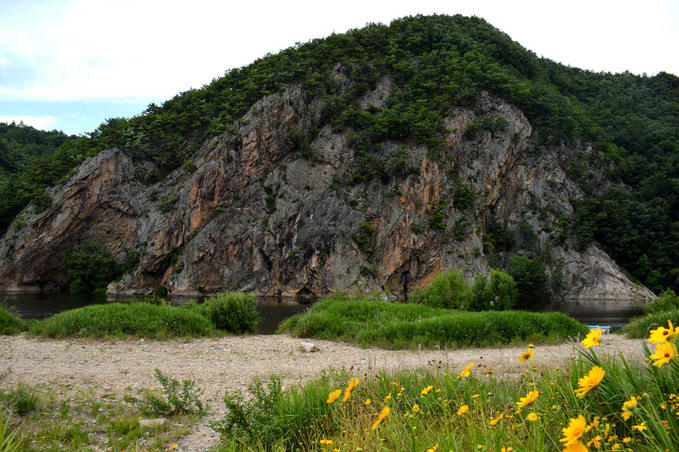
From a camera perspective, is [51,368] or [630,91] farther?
[630,91]

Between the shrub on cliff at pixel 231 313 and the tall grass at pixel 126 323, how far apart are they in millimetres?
1117

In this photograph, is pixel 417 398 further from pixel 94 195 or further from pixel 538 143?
pixel 538 143

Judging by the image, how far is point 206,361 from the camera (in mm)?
13039

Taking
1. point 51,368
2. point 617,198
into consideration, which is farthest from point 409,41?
point 51,368

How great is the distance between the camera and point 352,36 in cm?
8456

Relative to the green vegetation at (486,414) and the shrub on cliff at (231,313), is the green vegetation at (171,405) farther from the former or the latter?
A: the shrub on cliff at (231,313)

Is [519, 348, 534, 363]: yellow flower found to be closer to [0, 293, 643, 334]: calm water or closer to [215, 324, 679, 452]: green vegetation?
[215, 324, 679, 452]: green vegetation

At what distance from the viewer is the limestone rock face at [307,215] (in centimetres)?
6009

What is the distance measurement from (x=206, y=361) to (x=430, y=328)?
813cm

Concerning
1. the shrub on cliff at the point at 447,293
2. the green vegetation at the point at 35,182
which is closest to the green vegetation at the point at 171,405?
the shrub on cliff at the point at 447,293

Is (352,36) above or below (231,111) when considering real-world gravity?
above

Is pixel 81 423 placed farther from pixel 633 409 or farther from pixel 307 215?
pixel 307 215

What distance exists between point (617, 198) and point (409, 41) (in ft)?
159

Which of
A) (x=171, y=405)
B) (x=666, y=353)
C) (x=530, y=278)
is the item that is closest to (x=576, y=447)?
(x=666, y=353)
